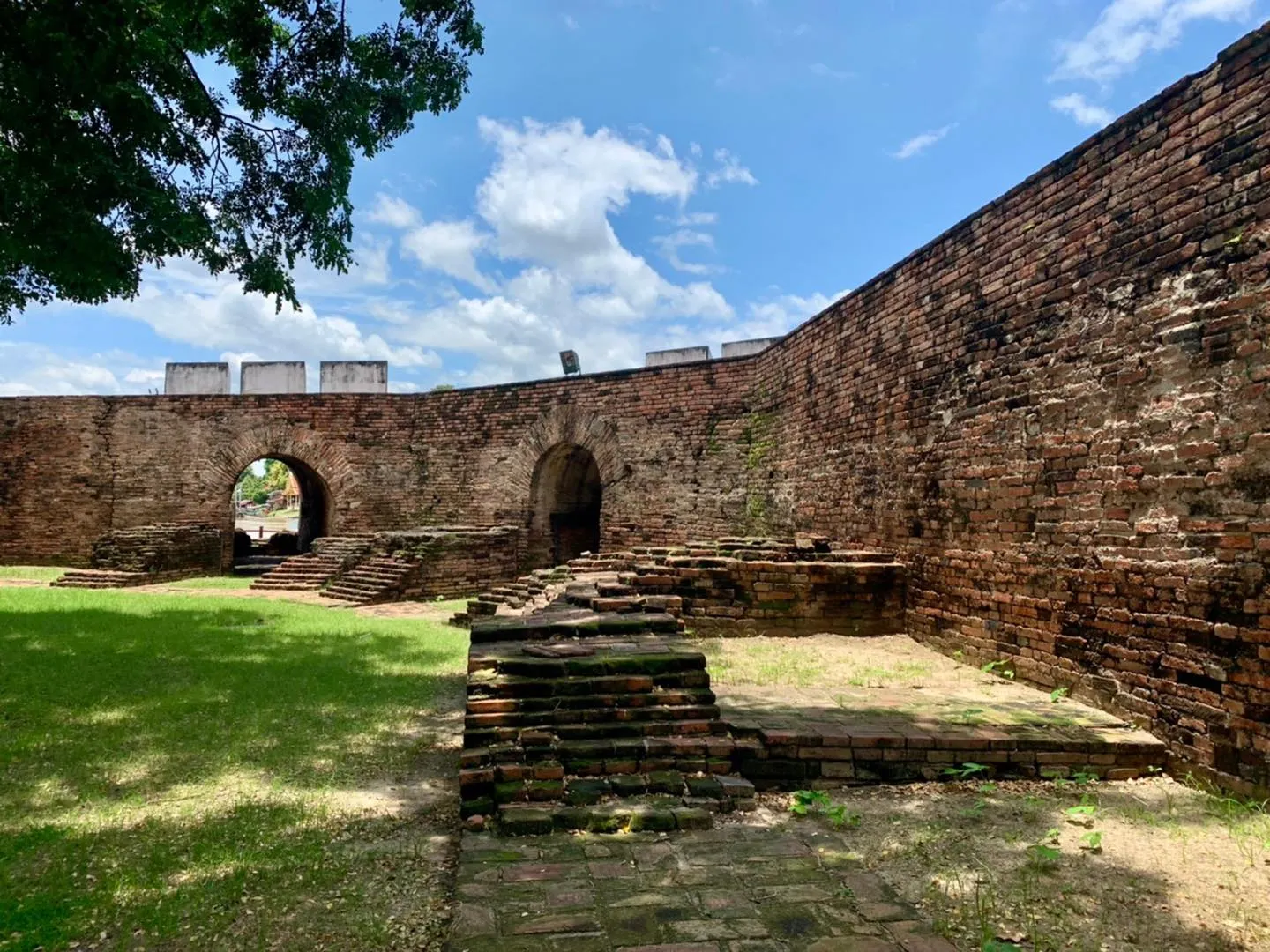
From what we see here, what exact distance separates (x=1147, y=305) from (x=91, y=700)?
287 inches

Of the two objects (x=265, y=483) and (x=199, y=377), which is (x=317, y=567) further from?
(x=265, y=483)

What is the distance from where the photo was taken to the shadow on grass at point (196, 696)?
389cm

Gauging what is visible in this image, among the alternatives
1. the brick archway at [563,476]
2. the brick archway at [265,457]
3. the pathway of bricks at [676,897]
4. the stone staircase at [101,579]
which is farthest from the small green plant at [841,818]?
the brick archway at [265,457]

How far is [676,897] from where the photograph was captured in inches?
97.2

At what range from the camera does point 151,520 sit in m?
15.8

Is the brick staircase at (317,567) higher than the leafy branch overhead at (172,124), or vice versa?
the leafy branch overhead at (172,124)

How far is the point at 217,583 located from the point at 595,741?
12.9 meters

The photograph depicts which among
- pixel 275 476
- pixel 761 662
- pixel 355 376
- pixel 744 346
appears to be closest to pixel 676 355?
pixel 744 346

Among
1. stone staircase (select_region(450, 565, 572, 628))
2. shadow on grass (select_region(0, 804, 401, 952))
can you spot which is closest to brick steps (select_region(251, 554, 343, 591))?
stone staircase (select_region(450, 565, 572, 628))

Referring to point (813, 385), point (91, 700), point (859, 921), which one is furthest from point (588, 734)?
point (813, 385)

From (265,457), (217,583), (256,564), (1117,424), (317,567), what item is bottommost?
(217,583)

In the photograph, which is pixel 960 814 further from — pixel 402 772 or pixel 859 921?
pixel 402 772

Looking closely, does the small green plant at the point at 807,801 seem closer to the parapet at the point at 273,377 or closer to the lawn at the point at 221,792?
the lawn at the point at 221,792

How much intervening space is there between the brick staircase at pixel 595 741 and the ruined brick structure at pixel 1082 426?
8.18 feet
